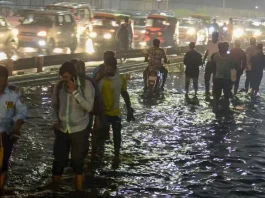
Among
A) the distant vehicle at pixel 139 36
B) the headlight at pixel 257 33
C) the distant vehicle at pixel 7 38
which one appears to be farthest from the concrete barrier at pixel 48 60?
the headlight at pixel 257 33

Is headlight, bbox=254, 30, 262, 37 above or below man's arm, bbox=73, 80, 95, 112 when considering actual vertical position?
below

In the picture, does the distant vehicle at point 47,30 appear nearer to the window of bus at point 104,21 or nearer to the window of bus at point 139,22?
the window of bus at point 104,21

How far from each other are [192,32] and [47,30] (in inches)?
684

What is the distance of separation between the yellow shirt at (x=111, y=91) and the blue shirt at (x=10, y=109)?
7.61 ft

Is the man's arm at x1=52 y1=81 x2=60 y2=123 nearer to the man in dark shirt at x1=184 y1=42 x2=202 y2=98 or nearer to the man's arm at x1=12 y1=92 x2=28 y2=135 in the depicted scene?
the man's arm at x1=12 y1=92 x2=28 y2=135

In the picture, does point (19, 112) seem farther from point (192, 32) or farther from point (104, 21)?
point (192, 32)

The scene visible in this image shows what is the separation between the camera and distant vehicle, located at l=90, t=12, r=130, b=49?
1251 inches

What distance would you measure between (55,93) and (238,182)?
10.5 feet

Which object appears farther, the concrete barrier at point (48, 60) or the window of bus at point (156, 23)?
the window of bus at point (156, 23)

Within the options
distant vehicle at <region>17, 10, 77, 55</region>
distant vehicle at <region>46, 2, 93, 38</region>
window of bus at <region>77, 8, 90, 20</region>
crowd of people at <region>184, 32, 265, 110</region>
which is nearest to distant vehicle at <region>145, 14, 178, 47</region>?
distant vehicle at <region>46, 2, 93, 38</region>

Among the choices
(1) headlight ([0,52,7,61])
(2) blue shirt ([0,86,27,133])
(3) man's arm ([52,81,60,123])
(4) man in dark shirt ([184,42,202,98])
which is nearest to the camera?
(2) blue shirt ([0,86,27,133])

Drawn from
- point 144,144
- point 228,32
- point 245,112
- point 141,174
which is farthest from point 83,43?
point 141,174

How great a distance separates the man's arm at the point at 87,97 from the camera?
754cm

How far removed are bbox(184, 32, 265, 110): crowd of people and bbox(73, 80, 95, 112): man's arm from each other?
8065mm
